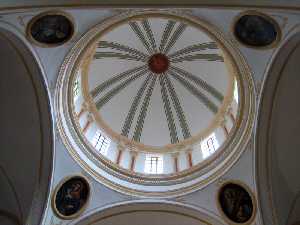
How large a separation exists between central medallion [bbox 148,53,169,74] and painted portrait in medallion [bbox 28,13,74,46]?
7932 millimetres

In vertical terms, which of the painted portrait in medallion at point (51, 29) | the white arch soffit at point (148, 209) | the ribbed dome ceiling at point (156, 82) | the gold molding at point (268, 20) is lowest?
the white arch soffit at point (148, 209)

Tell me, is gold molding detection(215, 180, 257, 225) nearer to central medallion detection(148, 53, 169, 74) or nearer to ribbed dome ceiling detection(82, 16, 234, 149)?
ribbed dome ceiling detection(82, 16, 234, 149)

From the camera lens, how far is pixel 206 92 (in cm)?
1634

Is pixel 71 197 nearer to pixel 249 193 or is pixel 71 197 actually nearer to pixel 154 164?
pixel 154 164

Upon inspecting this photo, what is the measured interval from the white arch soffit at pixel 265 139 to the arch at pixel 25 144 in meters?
6.05

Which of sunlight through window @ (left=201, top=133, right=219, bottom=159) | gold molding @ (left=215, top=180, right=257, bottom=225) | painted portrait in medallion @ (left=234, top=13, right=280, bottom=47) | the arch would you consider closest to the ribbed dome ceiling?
sunlight through window @ (left=201, top=133, right=219, bottom=159)

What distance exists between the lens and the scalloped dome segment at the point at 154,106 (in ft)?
38.9

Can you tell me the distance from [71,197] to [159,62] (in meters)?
8.05

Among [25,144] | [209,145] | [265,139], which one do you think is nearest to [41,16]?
[25,144]

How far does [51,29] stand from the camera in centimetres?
886

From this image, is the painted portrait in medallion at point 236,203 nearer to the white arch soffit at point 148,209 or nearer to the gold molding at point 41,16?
the white arch soffit at point 148,209

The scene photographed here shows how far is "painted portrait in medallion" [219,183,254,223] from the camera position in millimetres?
10820

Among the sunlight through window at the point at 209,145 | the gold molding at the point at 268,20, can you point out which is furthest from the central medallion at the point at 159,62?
the gold molding at the point at 268,20

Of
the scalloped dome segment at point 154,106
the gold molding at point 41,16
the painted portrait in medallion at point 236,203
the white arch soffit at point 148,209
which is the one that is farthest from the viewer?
the scalloped dome segment at point 154,106
